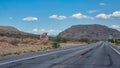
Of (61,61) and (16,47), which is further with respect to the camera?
(16,47)

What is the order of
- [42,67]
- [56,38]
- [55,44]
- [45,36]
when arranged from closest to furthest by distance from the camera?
[42,67], [55,44], [56,38], [45,36]

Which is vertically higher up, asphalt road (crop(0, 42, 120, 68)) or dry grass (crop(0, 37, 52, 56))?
dry grass (crop(0, 37, 52, 56))

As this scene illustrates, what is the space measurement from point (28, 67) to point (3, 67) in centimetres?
142

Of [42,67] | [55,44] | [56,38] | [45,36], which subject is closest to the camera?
[42,67]

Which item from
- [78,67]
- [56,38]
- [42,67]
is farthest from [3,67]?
[56,38]

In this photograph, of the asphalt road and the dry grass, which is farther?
the dry grass

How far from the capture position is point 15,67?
18125 mm

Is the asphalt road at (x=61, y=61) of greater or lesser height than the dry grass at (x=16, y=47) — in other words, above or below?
below

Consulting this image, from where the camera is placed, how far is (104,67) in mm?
18656

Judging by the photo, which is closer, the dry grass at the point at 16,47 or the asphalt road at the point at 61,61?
the asphalt road at the point at 61,61

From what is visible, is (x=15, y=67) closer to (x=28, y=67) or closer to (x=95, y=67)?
(x=28, y=67)

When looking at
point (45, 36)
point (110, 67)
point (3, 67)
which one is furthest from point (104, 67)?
point (45, 36)

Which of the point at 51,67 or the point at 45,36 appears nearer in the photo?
the point at 51,67

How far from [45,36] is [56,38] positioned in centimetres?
4395
